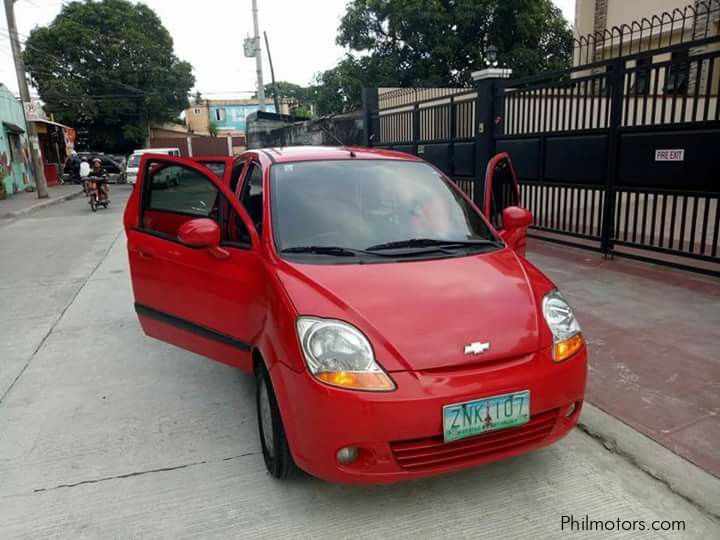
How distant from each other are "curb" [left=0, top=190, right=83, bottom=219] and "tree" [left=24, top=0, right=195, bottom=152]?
15.4 metres

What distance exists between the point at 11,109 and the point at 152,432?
2562 cm

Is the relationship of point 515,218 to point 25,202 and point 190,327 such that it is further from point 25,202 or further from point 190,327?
point 25,202

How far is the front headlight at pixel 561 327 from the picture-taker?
103 inches

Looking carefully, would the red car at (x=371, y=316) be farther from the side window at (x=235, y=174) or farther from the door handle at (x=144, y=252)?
the side window at (x=235, y=174)

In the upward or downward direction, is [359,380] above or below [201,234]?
below

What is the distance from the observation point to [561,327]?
2.71m

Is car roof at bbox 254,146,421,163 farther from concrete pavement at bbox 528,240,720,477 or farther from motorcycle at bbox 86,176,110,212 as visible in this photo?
motorcycle at bbox 86,176,110,212

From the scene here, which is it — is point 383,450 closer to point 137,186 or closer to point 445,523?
point 445,523

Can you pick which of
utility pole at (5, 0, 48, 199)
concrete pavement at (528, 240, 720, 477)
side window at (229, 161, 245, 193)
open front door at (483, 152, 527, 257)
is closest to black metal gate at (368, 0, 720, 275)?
concrete pavement at (528, 240, 720, 477)

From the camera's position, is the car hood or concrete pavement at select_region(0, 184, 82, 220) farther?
concrete pavement at select_region(0, 184, 82, 220)

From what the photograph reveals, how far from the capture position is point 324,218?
3240 mm

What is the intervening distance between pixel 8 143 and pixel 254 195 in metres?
24.0

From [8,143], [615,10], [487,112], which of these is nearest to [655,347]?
[487,112]

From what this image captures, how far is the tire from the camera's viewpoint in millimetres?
2641
